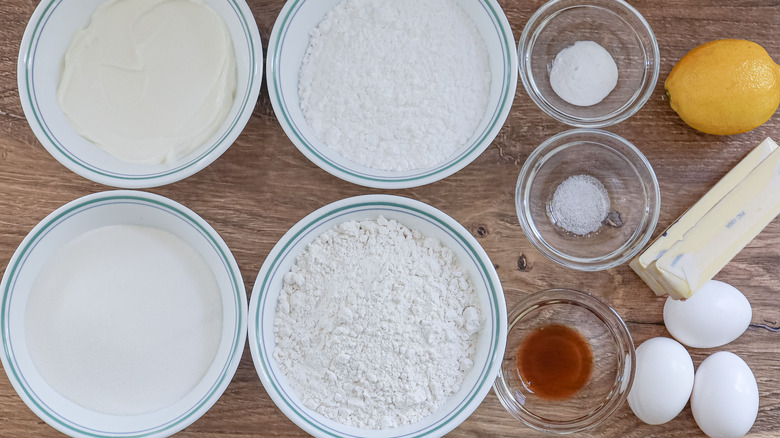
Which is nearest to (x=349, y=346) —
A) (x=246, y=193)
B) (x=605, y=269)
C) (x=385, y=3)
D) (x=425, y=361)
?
(x=425, y=361)

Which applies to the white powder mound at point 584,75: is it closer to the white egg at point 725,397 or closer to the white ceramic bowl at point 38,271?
the white egg at point 725,397

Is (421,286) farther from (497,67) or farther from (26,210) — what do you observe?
(26,210)

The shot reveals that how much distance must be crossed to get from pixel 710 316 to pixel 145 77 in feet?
3.79

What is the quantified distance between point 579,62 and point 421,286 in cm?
54

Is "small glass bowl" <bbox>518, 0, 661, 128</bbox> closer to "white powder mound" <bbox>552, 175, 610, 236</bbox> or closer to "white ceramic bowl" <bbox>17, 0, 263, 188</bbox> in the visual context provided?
"white powder mound" <bbox>552, 175, 610, 236</bbox>

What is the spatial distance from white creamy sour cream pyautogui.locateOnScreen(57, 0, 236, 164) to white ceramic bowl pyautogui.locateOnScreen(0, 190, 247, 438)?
0.11 metres

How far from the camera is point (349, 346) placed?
3.80ft

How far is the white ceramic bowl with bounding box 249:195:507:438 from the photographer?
3.84 ft

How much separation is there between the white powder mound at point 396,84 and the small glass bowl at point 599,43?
0.40 ft

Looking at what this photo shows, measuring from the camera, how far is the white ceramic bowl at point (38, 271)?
1.17m

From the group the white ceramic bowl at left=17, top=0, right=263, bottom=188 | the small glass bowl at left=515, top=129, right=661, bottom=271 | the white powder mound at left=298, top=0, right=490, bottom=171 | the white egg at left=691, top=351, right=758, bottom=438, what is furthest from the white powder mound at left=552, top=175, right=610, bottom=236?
the white ceramic bowl at left=17, top=0, right=263, bottom=188

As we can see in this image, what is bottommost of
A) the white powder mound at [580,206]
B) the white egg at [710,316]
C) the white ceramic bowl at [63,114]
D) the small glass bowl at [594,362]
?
the small glass bowl at [594,362]

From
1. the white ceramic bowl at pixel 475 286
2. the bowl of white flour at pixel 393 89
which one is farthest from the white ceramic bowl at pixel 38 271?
the bowl of white flour at pixel 393 89

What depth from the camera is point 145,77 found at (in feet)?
4.04
